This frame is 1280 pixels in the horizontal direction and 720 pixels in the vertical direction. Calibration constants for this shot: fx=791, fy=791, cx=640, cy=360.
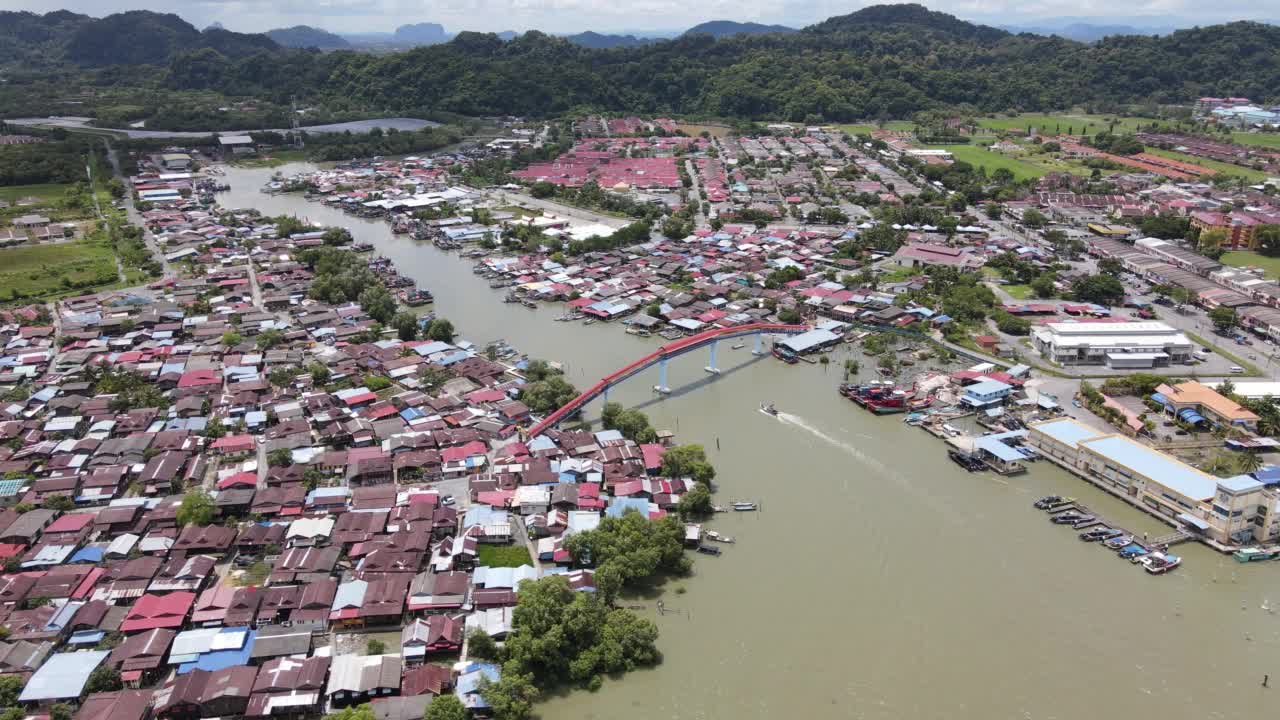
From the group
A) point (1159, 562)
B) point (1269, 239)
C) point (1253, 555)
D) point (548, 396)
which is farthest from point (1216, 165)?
point (548, 396)

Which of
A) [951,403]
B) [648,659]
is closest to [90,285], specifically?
[648,659]

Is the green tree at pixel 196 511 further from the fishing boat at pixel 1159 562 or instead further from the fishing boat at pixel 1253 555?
the fishing boat at pixel 1253 555

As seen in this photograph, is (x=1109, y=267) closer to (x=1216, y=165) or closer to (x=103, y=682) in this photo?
(x=1216, y=165)

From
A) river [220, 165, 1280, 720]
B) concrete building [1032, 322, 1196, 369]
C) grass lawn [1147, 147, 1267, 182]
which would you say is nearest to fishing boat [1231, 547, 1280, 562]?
river [220, 165, 1280, 720]

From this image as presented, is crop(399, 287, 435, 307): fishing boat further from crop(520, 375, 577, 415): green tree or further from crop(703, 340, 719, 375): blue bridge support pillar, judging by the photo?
crop(703, 340, 719, 375): blue bridge support pillar

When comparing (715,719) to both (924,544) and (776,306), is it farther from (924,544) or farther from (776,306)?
(776,306)

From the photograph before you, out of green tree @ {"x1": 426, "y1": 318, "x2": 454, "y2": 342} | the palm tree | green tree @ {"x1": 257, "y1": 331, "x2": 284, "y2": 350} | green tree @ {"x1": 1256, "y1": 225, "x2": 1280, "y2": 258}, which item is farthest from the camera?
green tree @ {"x1": 1256, "y1": 225, "x2": 1280, "y2": 258}
